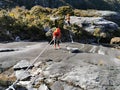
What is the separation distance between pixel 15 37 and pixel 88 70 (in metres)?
14.4

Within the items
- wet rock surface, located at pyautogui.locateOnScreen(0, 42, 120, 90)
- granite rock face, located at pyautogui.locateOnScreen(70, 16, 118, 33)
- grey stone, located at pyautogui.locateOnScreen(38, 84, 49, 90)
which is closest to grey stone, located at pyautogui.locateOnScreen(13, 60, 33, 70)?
wet rock surface, located at pyautogui.locateOnScreen(0, 42, 120, 90)

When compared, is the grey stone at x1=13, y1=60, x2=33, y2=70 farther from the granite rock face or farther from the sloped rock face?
the sloped rock face

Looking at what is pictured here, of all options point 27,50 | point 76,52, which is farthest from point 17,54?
point 76,52

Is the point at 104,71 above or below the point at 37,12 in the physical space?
below

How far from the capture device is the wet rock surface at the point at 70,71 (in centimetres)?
1662

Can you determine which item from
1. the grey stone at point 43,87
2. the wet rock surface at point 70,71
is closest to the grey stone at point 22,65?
the wet rock surface at point 70,71

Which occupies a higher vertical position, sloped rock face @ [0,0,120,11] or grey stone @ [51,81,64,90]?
sloped rock face @ [0,0,120,11]

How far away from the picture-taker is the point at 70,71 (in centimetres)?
1831

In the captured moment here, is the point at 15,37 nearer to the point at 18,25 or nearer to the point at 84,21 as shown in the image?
the point at 18,25

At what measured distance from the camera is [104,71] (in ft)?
59.8

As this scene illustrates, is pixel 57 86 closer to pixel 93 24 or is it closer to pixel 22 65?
pixel 22 65

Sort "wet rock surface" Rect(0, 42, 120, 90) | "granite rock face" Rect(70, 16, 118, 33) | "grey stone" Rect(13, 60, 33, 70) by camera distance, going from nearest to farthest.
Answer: "wet rock surface" Rect(0, 42, 120, 90) < "grey stone" Rect(13, 60, 33, 70) < "granite rock face" Rect(70, 16, 118, 33)

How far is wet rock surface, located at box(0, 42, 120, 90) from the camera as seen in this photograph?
1662cm

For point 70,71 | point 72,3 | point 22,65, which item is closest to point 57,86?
point 70,71
